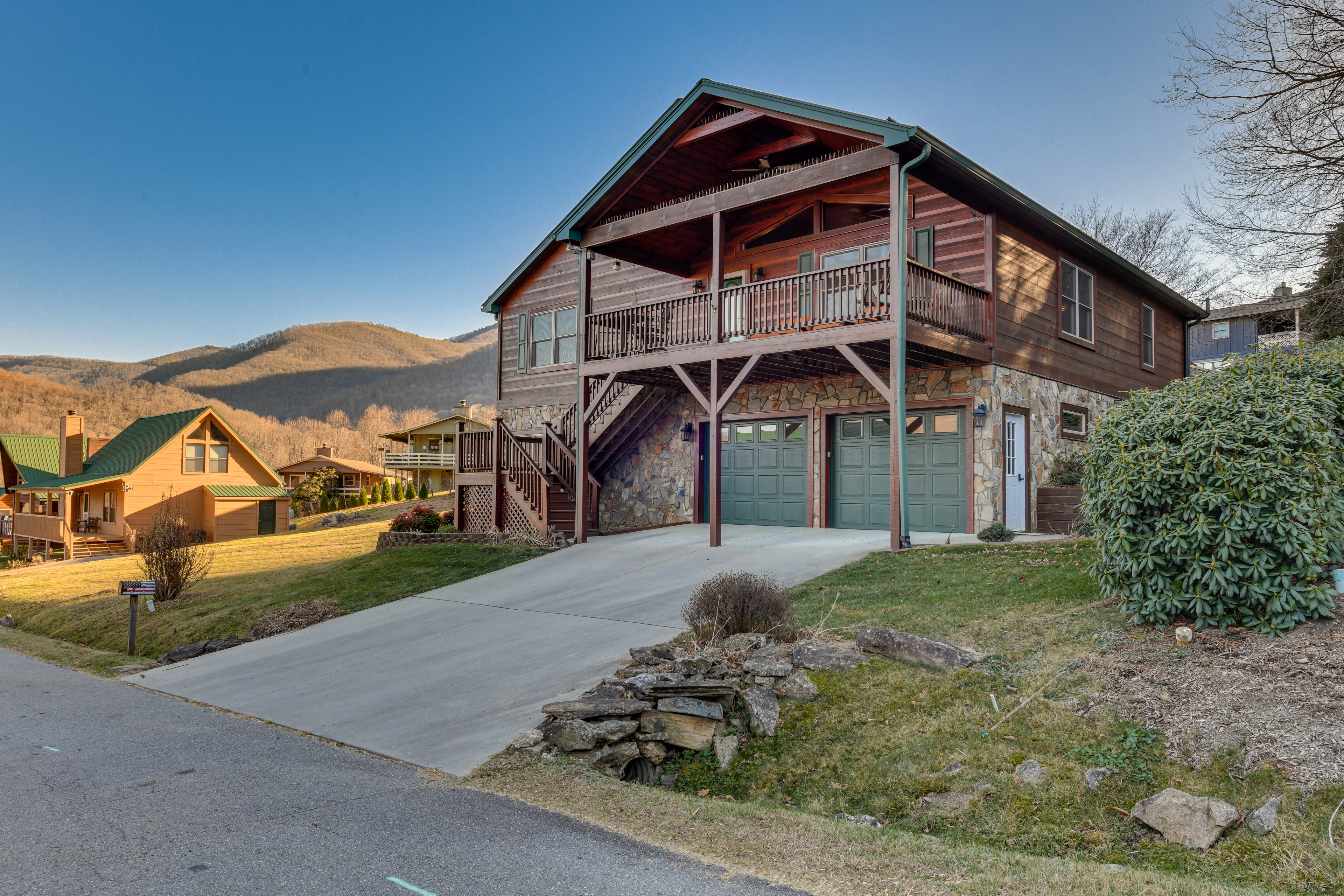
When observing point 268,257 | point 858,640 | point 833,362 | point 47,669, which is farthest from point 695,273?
point 268,257

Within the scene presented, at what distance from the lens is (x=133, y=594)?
10.9 metres

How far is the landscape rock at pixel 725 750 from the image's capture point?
5.30 meters

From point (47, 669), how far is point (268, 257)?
60.0m

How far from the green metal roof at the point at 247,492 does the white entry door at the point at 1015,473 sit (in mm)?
31935

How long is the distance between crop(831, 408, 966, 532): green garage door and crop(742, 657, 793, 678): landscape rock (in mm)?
6849

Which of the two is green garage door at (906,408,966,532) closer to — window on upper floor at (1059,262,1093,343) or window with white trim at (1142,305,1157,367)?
window on upper floor at (1059,262,1093,343)

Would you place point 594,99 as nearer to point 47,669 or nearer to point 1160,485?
point 47,669

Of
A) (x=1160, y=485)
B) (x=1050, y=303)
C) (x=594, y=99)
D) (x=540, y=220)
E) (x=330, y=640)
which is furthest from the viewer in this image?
(x=540, y=220)

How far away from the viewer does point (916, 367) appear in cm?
1373

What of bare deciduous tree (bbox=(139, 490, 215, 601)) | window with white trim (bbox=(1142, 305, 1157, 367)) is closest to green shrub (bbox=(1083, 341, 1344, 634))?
window with white trim (bbox=(1142, 305, 1157, 367))

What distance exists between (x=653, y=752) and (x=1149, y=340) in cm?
1794

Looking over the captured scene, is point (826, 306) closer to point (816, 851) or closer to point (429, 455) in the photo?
point (816, 851)

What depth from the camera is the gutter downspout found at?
35.8 feet

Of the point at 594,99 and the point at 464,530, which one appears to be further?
the point at 594,99
